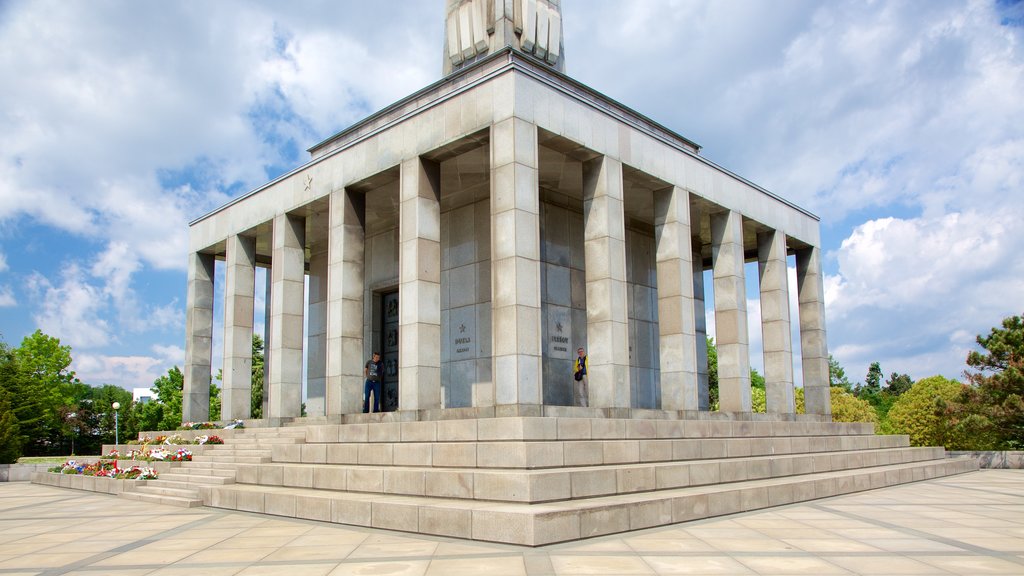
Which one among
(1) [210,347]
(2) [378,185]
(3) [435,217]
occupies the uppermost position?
(2) [378,185]

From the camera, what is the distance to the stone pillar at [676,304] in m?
21.4

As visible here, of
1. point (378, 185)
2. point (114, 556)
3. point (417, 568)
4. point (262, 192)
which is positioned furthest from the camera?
point (262, 192)

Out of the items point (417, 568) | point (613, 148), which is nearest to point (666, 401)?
point (613, 148)

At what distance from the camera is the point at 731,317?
24.3m

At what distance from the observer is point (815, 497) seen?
15680 mm

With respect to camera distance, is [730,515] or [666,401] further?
[666,401]

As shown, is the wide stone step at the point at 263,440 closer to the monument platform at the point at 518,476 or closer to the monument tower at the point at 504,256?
the monument platform at the point at 518,476

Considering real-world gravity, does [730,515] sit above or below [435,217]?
below

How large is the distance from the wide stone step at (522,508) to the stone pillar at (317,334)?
1203 centimetres

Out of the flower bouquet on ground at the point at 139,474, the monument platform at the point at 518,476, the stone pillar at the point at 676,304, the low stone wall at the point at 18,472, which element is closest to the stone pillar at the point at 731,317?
the stone pillar at the point at 676,304

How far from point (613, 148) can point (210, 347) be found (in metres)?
18.7

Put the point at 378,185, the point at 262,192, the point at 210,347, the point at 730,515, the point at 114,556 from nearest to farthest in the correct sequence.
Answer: the point at 114,556 < the point at 730,515 < the point at 378,185 < the point at 262,192 < the point at 210,347

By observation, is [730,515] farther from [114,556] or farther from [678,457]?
[114,556]

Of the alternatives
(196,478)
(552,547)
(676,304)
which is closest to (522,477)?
(552,547)
